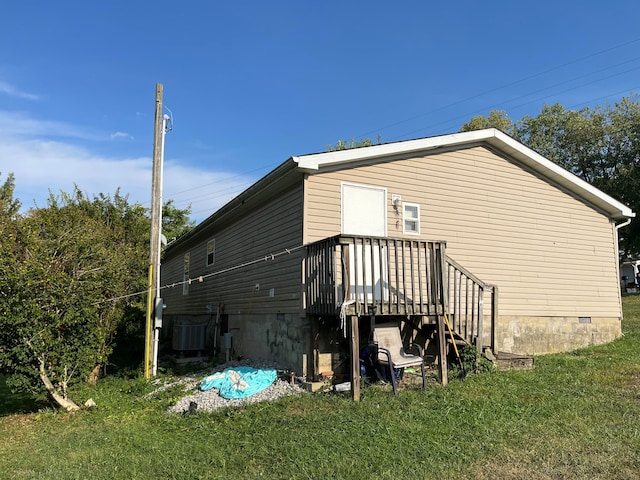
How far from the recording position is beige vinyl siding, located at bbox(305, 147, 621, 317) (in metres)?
9.39

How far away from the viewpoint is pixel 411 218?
9.60 m

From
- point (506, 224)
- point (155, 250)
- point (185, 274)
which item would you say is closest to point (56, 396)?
point (155, 250)

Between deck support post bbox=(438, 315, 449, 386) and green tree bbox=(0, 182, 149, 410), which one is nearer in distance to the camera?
green tree bbox=(0, 182, 149, 410)

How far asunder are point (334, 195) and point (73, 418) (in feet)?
17.9

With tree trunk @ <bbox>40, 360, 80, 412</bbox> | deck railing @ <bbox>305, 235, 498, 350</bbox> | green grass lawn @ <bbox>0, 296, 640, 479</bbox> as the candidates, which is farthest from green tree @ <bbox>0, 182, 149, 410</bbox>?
deck railing @ <bbox>305, 235, 498, 350</bbox>

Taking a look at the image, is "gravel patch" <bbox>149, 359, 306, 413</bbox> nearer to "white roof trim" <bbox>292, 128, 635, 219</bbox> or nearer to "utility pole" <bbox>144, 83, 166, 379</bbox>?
"utility pole" <bbox>144, 83, 166, 379</bbox>

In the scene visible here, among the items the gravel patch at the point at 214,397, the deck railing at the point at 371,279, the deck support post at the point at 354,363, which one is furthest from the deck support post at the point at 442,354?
the gravel patch at the point at 214,397

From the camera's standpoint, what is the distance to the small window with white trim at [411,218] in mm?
9523

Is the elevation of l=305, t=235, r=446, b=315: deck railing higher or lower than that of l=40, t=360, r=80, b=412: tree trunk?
higher

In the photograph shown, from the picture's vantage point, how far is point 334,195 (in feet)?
28.7

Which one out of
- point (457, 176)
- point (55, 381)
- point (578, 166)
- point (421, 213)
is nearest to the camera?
point (55, 381)

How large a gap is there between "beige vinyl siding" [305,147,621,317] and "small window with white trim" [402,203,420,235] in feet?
0.35

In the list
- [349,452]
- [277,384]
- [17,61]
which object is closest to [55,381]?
[277,384]

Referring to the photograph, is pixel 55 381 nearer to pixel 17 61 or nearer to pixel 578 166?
pixel 17 61
